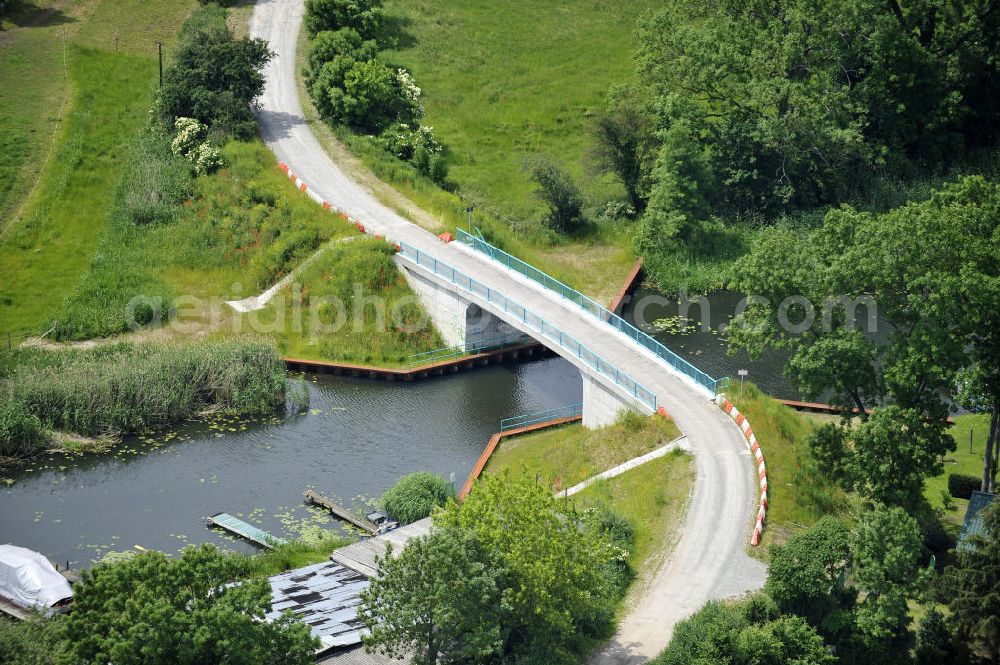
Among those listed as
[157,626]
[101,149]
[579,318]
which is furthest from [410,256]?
[157,626]

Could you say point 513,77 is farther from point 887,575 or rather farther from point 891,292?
point 887,575

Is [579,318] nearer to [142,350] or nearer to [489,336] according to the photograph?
[489,336]

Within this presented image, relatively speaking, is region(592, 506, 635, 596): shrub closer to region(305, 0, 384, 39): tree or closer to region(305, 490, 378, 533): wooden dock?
region(305, 490, 378, 533): wooden dock

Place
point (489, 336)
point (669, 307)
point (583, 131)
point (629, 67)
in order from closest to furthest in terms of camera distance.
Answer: point (489, 336) < point (669, 307) < point (583, 131) < point (629, 67)

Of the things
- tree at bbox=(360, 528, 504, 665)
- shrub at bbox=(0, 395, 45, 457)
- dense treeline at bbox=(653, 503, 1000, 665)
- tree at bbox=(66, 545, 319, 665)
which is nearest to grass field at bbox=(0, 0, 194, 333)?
shrub at bbox=(0, 395, 45, 457)

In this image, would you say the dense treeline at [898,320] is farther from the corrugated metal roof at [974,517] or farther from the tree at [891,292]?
the corrugated metal roof at [974,517]

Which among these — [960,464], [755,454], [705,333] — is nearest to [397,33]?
[705,333]
